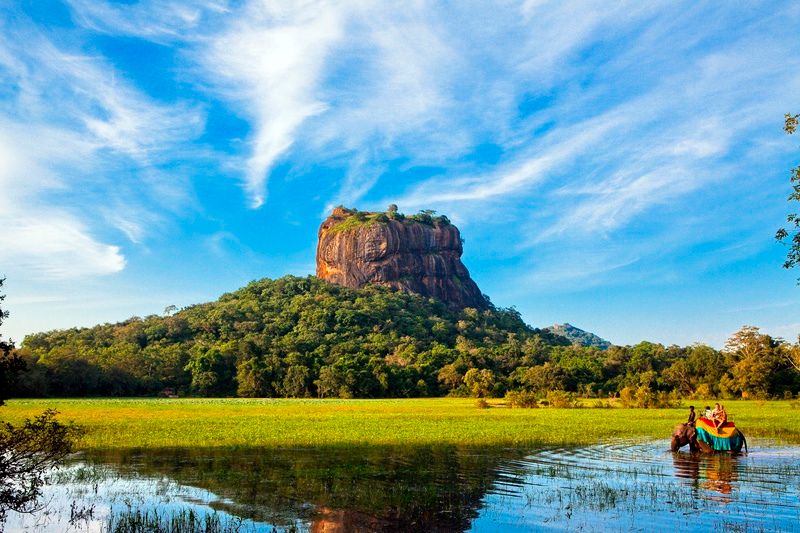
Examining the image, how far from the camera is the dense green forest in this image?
234ft

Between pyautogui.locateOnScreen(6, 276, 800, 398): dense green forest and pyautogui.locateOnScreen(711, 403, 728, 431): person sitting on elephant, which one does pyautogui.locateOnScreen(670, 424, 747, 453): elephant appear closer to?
pyautogui.locateOnScreen(711, 403, 728, 431): person sitting on elephant

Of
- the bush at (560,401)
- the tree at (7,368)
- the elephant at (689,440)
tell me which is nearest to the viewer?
the tree at (7,368)

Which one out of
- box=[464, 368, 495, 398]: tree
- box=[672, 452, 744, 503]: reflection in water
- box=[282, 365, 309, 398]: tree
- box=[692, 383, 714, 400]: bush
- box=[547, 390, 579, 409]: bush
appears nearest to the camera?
box=[672, 452, 744, 503]: reflection in water

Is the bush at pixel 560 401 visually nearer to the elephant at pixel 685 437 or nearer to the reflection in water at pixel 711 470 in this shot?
the elephant at pixel 685 437

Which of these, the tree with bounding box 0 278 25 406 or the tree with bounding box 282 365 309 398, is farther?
the tree with bounding box 282 365 309 398

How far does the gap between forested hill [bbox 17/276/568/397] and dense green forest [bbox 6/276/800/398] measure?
182 mm

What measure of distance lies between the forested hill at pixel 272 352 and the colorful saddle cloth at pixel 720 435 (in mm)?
56383

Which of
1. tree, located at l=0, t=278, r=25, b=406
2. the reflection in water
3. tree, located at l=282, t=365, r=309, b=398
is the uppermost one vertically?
tree, located at l=0, t=278, r=25, b=406

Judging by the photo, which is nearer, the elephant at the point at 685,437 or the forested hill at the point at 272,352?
the elephant at the point at 685,437

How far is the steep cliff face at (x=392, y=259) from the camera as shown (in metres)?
180

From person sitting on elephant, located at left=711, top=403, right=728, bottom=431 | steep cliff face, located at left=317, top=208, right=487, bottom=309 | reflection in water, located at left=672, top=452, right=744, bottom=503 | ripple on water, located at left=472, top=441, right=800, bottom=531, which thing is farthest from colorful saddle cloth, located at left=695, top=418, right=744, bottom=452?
steep cliff face, located at left=317, top=208, right=487, bottom=309

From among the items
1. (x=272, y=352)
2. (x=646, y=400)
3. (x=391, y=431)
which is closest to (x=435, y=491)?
(x=391, y=431)

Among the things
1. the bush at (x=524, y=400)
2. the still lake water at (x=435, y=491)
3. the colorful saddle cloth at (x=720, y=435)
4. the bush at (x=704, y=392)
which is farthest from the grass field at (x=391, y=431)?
the bush at (x=704, y=392)

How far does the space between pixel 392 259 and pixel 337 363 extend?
9907cm
